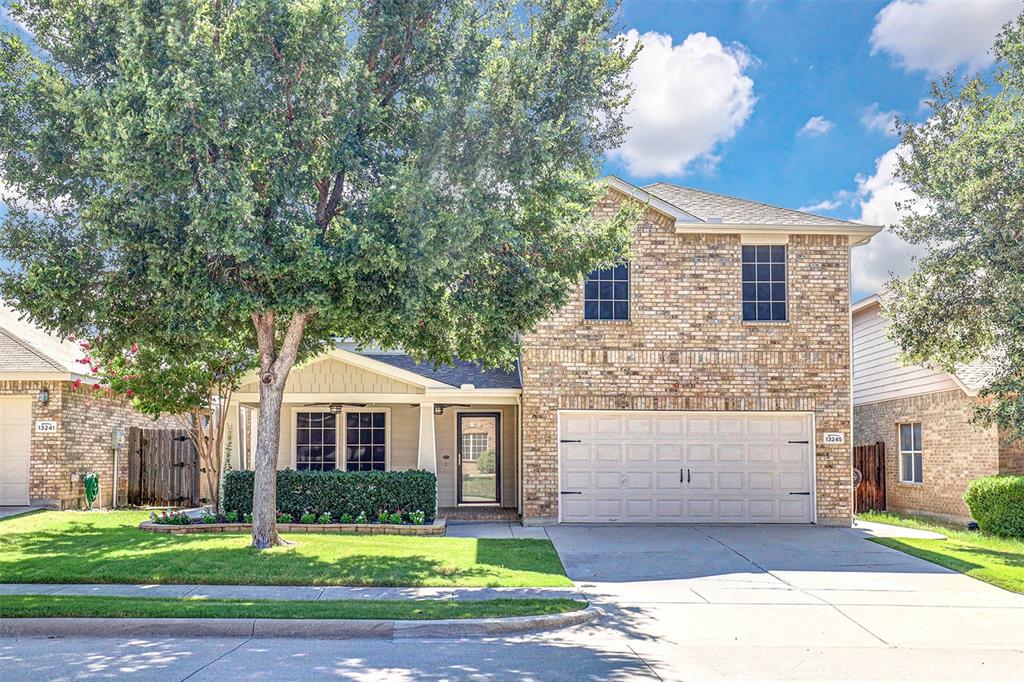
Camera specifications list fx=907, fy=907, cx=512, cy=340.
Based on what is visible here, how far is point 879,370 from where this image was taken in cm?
2336

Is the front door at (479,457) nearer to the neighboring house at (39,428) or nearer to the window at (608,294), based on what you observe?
the window at (608,294)

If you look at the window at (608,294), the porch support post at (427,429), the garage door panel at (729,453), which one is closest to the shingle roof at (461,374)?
the porch support post at (427,429)

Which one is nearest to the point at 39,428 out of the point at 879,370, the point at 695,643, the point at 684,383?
the point at 684,383

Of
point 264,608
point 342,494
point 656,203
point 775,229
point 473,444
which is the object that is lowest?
point 264,608

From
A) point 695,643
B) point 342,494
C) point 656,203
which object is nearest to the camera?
point 695,643

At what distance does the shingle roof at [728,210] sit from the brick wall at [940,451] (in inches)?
207

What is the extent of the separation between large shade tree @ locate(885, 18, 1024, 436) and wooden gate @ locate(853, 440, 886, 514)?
5.68 meters

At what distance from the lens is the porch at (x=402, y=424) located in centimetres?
1747

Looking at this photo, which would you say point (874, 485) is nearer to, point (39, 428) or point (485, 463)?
point (485, 463)

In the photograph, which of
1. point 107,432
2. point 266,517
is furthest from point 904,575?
point 107,432

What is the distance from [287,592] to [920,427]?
16465 millimetres

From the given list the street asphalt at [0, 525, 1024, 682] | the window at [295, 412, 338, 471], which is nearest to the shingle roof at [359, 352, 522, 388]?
the window at [295, 412, 338, 471]

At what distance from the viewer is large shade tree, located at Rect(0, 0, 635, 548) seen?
34.9 feet

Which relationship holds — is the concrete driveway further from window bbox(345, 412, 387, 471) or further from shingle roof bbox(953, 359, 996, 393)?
window bbox(345, 412, 387, 471)
